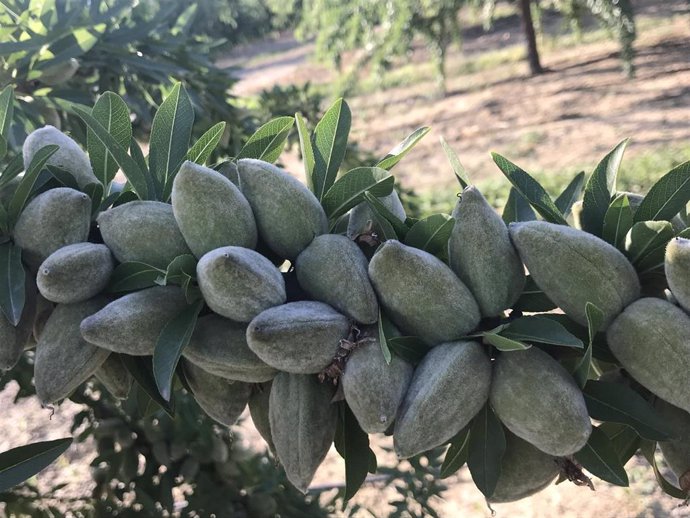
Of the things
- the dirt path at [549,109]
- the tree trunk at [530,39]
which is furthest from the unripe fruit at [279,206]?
the tree trunk at [530,39]

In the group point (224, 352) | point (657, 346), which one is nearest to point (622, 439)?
point (657, 346)

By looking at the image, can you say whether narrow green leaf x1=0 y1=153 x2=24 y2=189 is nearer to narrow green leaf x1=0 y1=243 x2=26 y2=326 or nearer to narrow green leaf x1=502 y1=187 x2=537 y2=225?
narrow green leaf x1=0 y1=243 x2=26 y2=326

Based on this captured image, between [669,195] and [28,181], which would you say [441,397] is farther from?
[28,181]

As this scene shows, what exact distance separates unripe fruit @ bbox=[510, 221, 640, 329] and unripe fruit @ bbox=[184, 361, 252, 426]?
0.27 meters

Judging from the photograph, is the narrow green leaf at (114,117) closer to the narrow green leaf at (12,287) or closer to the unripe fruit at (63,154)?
the unripe fruit at (63,154)

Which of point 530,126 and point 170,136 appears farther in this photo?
point 530,126

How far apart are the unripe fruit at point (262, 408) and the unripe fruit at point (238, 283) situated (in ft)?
0.35

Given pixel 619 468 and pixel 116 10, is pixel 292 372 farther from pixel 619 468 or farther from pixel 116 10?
pixel 116 10

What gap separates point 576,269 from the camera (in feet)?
1.70

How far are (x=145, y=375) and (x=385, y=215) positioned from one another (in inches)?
9.8

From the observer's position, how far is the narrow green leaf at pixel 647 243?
1.75 feet

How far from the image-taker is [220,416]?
2.00 feet

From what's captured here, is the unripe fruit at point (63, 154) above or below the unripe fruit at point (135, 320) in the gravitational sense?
above

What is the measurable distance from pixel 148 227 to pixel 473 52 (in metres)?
8.90
